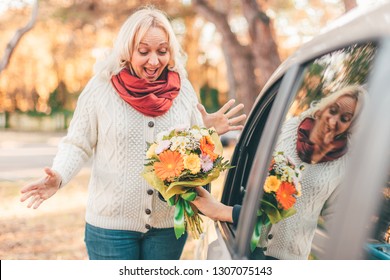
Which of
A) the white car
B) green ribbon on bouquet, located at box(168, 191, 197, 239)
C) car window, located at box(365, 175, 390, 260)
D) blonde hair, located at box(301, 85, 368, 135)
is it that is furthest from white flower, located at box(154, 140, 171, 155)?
car window, located at box(365, 175, 390, 260)

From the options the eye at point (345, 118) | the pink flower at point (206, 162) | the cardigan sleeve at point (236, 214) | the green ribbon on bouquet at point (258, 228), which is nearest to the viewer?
the eye at point (345, 118)

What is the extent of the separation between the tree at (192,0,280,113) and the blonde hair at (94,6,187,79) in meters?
6.96

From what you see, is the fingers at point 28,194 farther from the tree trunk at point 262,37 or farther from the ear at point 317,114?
the tree trunk at point 262,37

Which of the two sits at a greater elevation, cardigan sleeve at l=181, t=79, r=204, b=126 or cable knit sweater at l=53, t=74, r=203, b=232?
cardigan sleeve at l=181, t=79, r=204, b=126

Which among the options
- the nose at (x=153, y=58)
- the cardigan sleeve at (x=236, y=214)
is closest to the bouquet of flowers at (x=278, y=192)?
the cardigan sleeve at (x=236, y=214)

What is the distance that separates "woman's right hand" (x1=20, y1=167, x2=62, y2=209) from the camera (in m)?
2.79

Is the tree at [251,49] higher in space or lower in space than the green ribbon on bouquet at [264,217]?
higher

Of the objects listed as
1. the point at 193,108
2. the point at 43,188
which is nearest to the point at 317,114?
the point at 193,108

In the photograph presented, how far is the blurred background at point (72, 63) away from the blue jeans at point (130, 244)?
1.16m

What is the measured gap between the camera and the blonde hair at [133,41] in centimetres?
290

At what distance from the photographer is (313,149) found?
5.62 ft

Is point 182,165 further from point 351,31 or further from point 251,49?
point 251,49

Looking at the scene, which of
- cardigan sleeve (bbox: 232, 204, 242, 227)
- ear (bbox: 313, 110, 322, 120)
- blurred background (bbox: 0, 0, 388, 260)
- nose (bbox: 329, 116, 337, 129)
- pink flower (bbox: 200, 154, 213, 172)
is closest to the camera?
nose (bbox: 329, 116, 337, 129)

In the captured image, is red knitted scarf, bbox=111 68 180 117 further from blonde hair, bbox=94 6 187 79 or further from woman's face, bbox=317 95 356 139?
woman's face, bbox=317 95 356 139
